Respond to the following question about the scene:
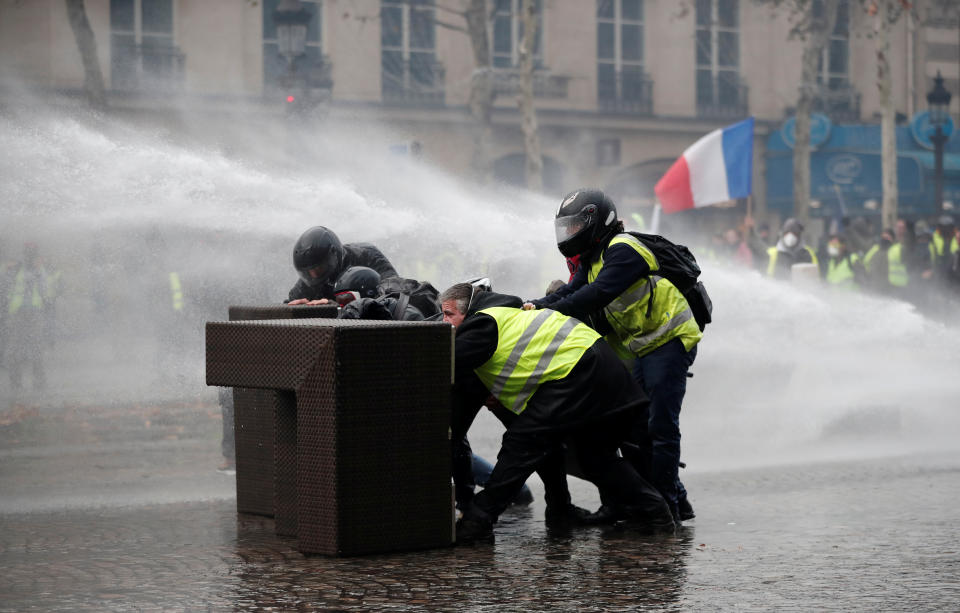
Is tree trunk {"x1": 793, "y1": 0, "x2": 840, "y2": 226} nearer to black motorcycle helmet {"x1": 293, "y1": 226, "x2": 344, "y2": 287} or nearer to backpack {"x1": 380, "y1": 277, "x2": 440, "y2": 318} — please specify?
black motorcycle helmet {"x1": 293, "y1": 226, "x2": 344, "y2": 287}

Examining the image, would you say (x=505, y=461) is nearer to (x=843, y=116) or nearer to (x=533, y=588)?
(x=533, y=588)

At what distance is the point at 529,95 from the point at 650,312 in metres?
20.8

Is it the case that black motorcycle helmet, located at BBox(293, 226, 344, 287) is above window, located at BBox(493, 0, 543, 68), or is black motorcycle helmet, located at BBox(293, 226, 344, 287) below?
below

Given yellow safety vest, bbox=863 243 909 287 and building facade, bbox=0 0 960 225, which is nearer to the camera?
yellow safety vest, bbox=863 243 909 287

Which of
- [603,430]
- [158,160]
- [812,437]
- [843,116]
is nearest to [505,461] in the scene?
[603,430]

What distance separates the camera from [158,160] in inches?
536

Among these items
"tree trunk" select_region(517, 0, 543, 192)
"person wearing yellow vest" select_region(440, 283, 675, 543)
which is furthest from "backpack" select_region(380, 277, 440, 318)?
"tree trunk" select_region(517, 0, 543, 192)

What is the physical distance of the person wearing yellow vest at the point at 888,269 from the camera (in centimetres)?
1970

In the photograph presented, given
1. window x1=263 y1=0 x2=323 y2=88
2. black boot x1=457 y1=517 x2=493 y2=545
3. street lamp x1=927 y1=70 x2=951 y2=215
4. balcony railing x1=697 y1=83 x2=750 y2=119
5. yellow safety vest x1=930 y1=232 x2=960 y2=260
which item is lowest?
black boot x1=457 y1=517 x2=493 y2=545

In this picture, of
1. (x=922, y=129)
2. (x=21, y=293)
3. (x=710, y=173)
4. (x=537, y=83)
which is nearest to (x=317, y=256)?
(x=710, y=173)

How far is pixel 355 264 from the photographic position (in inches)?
331

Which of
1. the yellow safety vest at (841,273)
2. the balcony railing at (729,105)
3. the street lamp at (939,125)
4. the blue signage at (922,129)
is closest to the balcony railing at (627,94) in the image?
the balcony railing at (729,105)

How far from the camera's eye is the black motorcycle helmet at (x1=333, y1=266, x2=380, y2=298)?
7640 millimetres

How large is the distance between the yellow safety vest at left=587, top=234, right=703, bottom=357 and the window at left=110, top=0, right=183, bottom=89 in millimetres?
23486
